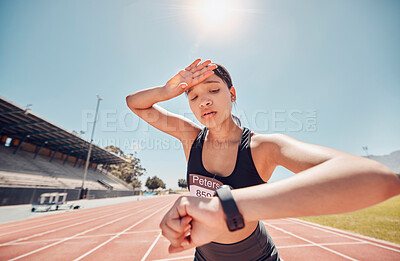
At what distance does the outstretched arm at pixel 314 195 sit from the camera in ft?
2.17

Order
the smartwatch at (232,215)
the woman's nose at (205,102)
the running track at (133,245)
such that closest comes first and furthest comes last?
the smartwatch at (232,215)
the woman's nose at (205,102)
the running track at (133,245)

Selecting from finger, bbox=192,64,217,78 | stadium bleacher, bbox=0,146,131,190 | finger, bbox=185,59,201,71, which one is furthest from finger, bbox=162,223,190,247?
stadium bleacher, bbox=0,146,131,190

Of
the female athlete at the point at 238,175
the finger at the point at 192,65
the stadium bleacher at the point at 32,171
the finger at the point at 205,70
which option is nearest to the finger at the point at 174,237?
the female athlete at the point at 238,175

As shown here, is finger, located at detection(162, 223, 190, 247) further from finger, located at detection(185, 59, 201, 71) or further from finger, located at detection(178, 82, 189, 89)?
finger, located at detection(185, 59, 201, 71)

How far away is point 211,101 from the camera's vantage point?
1438 millimetres

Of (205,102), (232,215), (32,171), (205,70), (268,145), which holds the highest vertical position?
(32,171)

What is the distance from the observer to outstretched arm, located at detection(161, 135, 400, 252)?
0.66 meters

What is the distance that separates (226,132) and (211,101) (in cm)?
35

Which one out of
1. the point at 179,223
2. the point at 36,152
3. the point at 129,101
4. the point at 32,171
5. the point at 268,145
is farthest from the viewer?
the point at 36,152

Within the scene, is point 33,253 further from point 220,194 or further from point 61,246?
point 220,194

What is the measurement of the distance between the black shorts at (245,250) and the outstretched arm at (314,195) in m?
0.67

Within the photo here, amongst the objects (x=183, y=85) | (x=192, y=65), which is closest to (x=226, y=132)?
(x=183, y=85)

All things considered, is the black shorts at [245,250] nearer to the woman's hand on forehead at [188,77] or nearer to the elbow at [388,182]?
the elbow at [388,182]

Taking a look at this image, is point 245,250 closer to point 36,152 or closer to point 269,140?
point 269,140
